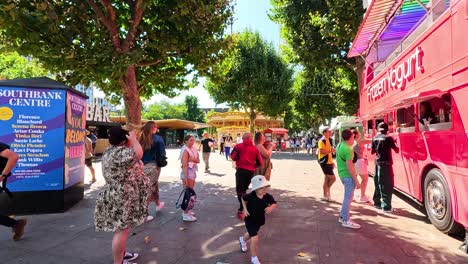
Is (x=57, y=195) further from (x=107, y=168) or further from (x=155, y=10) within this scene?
(x=155, y=10)

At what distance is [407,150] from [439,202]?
1543 mm

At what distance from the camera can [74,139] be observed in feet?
23.2

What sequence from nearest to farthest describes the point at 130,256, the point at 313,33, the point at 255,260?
the point at 255,260
the point at 130,256
the point at 313,33

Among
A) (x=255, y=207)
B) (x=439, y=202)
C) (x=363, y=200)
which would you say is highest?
(x=255, y=207)

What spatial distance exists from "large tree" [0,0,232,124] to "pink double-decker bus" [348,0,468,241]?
443cm

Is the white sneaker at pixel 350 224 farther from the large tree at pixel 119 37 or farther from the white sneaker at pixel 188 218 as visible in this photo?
the large tree at pixel 119 37

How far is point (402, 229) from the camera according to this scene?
5457 mm

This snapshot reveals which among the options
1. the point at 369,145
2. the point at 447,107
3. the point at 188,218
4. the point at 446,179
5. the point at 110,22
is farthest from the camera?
the point at 369,145

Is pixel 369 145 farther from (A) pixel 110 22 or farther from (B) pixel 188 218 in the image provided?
(A) pixel 110 22

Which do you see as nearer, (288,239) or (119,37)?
(288,239)

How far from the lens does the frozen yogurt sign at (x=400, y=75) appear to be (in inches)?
227

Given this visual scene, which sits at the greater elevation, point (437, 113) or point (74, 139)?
point (437, 113)

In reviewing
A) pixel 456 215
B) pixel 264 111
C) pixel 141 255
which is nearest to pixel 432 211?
pixel 456 215

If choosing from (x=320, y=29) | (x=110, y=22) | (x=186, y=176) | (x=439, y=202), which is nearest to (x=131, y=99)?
(x=110, y=22)
